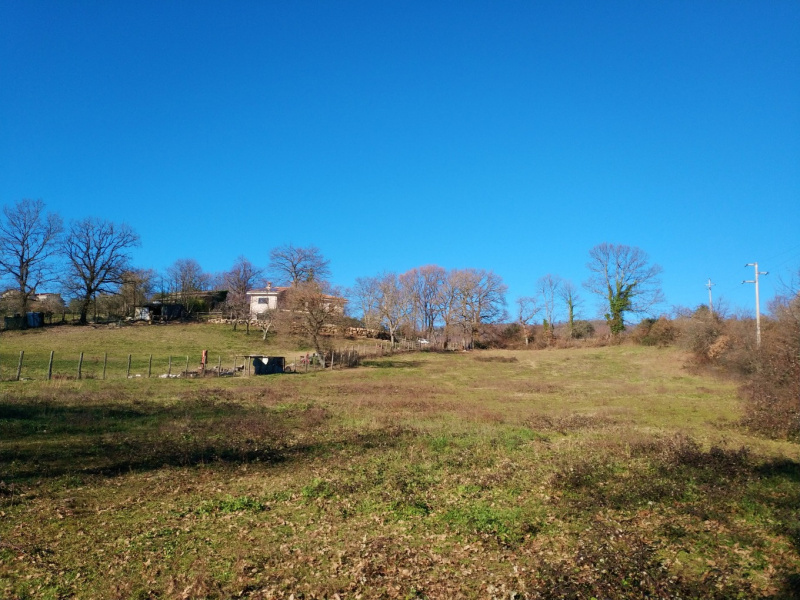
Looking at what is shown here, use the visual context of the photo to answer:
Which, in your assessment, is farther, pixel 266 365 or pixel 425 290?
pixel 425 290

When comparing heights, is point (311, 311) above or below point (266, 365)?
above

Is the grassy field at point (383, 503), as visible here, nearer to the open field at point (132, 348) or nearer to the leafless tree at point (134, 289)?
the open field at point (132, 348)

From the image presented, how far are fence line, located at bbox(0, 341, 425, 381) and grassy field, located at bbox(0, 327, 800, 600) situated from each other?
9.62m

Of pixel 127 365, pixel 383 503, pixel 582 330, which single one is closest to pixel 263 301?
pixel 127 365

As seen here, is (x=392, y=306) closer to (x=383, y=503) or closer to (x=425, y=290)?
(x=425, y=290)

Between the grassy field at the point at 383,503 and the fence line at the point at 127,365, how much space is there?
9623mm

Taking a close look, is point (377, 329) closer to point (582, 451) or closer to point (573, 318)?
point (573, 318)

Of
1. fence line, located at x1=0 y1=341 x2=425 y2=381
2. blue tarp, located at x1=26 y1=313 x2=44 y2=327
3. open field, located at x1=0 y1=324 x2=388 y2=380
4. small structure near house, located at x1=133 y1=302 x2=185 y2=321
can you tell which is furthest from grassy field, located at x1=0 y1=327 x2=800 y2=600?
small structure near house, located at x1=133 y1=302 x2=185 y2=321

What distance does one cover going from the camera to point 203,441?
16203 mm

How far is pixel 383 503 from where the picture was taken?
35.4 ft

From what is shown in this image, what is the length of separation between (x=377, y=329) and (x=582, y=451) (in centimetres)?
7381

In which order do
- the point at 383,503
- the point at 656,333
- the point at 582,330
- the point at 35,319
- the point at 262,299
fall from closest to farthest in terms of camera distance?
the point at 383,503, the point at 35,319, the point at 656,333, the point at 582,330, the point at 262,299

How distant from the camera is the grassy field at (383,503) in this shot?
7.34m

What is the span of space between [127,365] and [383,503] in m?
35.4
